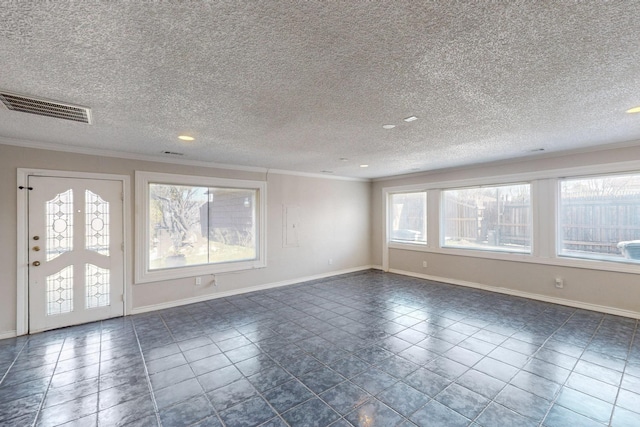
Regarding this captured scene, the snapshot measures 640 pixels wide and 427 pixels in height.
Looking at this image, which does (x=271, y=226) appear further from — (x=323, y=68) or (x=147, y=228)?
(x=323, y=68)

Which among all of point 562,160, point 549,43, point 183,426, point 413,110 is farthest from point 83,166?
point 562,160

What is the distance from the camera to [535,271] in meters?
4.86

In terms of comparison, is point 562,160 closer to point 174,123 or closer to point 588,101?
point 588,101

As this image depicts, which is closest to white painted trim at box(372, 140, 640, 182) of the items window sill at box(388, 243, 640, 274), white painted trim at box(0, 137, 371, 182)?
window sill at box(388, 243, 640, 274)

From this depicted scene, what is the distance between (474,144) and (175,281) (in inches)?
199

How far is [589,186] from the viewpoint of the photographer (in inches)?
175

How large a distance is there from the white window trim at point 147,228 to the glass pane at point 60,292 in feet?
2.54

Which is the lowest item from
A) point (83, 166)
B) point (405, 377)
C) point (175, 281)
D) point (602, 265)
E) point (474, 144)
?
point (405, 377)

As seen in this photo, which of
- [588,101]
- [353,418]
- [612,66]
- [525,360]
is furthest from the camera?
[525,360]

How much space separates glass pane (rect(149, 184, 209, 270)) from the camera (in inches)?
184

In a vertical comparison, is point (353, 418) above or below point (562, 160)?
below

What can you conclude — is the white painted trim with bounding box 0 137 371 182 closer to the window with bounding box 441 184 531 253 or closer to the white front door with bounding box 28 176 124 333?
the white front door with bounding box 28 176 124 333

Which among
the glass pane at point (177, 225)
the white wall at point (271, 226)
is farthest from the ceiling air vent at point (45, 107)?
the glass pane at point (177, 225)

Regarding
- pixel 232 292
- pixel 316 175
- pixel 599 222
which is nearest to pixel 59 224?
pixel 232 292
